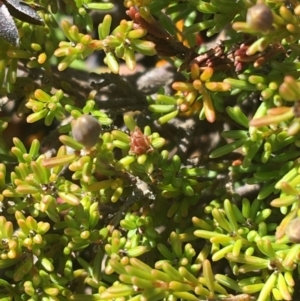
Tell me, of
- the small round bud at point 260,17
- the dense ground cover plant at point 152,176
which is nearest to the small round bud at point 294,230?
the dense ground cover plant at point 152,176

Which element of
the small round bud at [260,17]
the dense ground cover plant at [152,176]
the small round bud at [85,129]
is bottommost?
the dense ground cover plant at [152,176]

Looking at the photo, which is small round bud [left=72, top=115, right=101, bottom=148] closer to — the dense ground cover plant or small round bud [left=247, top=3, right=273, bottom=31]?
the dense ground cover plant

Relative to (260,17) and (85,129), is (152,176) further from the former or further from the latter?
(260,17)

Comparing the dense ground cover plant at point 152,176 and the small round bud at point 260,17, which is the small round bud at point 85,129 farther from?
the small round bud at point 260,17

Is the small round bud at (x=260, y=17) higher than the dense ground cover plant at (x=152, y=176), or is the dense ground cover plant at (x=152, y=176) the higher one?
the small round bud at (x=260, y=17)

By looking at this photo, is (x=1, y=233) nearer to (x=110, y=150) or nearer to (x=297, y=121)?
(x=110, y=150)

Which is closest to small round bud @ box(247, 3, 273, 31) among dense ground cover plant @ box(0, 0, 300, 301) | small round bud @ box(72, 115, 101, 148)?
dense ground cover plant @ box(0, 0, 300, 301)
